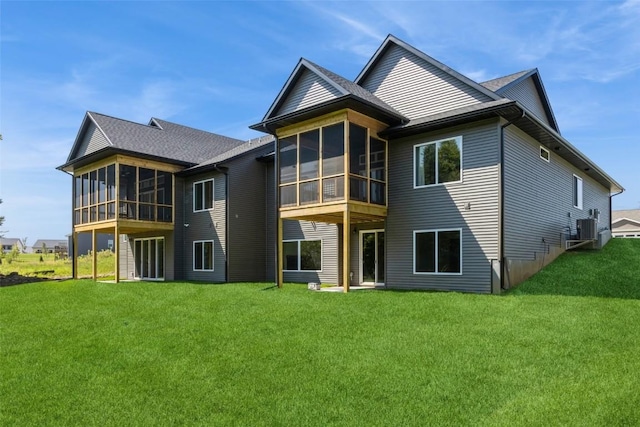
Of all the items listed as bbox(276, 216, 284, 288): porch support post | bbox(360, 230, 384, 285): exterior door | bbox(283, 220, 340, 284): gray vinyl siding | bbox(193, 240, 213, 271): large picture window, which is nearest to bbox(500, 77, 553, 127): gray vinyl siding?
bbox(360, 230, 384, 285): exterior door

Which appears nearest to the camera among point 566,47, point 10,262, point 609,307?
point 609,307

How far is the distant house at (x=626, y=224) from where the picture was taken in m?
40.3

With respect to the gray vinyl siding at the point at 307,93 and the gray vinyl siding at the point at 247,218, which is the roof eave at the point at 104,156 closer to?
the gray vinyl siding at the point at 247,218

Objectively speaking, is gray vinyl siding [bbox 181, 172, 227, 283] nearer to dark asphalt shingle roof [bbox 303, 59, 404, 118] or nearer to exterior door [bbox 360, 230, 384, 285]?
exterior door [bbox 360, 230, 384, 285]

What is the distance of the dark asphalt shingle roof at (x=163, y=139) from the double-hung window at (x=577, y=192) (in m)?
15.5

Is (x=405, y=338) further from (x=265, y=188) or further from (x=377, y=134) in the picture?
(x=265, y=188)

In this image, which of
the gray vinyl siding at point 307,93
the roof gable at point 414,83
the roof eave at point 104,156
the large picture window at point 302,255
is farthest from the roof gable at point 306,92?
the roof eave at point 104,156

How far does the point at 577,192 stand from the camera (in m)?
18.1

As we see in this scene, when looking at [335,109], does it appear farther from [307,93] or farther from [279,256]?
[279,256]

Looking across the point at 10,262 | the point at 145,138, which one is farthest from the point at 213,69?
the point at 10,262

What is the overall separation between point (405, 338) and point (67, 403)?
511 centimetres

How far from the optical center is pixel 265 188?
19.5 meters

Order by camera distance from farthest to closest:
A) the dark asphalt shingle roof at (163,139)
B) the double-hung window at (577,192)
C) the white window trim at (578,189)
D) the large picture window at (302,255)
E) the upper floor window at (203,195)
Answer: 1. the dark asphalt shingle roof at (163,139)
2. the upper floor window at (203,195)
3. the double-hung window at (577,192)
4. the white window trim at (578,189)
5. the large picture window at (302,255)

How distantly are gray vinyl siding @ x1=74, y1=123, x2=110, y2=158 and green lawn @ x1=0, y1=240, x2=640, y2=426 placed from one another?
9897mm
